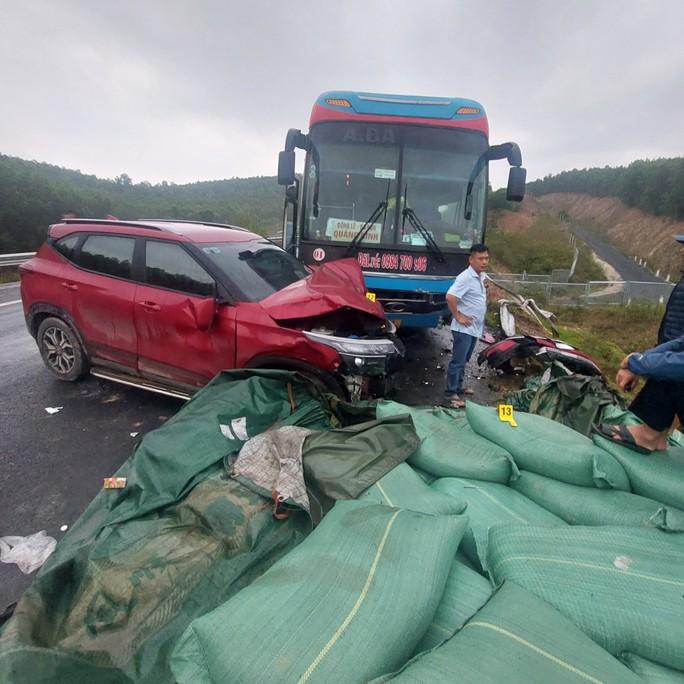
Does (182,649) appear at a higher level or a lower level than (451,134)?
lower

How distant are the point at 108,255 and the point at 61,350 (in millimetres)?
1238

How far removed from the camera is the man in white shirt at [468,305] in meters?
4.33

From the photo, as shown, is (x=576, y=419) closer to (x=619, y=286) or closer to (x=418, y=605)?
(x=418, y=605)

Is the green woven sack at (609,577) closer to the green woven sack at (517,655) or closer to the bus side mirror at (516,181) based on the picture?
the green woven sack at (517,655)

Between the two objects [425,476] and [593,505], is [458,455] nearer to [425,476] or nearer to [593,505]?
[425,476]

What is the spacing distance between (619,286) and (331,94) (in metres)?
13.5

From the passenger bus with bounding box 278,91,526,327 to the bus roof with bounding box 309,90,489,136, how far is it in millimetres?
13

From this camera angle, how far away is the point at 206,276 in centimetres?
372

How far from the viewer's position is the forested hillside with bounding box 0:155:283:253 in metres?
23.2

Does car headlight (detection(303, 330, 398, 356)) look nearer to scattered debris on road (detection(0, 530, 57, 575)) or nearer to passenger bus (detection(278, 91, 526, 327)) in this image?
passenger bus (detection(278, 91, 526, 327))

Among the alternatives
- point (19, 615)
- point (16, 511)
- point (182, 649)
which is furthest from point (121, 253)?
point (182, 649)

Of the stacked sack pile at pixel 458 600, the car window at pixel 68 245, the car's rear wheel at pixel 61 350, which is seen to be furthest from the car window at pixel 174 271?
the stacked sack pile at pixel 458 600

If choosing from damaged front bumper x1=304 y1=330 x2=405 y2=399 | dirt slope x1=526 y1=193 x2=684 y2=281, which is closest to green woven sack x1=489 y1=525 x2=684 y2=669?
damaged front bumper x1=304 y1=330 x2=405 y2=399

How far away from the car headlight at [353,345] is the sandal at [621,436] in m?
1.60
